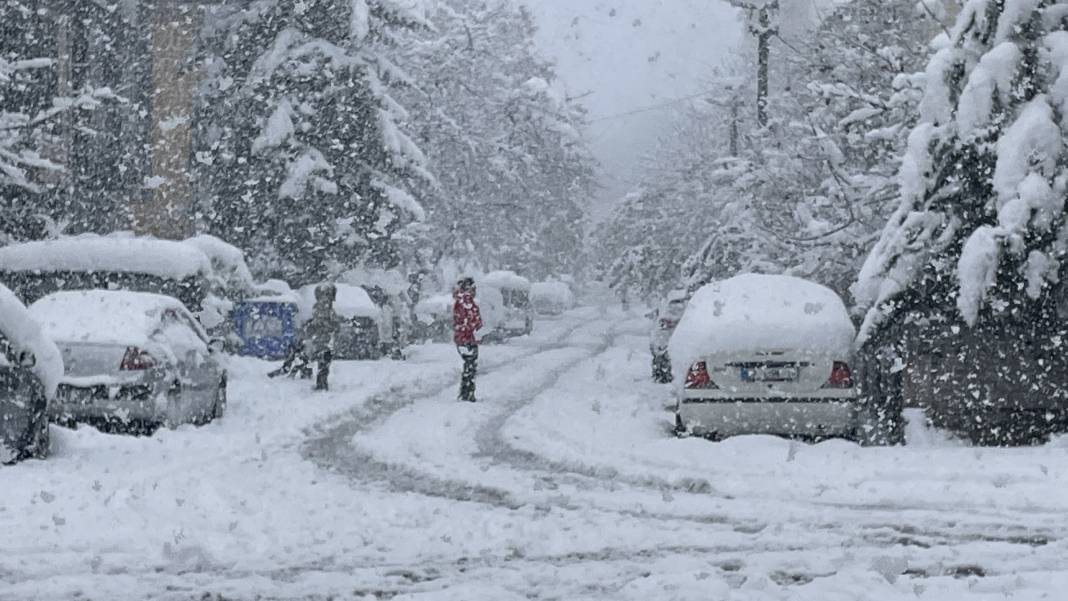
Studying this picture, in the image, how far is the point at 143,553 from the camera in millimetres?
6832

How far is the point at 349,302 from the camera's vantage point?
28703mm

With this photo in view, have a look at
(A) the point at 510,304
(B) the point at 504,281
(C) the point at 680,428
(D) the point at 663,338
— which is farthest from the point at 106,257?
(B) the point at 504,281

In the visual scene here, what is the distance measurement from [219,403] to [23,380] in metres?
4.51

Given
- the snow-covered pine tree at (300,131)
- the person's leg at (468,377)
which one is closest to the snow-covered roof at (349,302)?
the snow-covered pine tree at (300,131)

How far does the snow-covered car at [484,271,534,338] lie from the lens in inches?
1657

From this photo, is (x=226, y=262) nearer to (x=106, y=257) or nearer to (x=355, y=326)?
(x=106, y=257)

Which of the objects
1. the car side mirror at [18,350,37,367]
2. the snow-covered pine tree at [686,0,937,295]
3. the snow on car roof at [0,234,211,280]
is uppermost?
the snow-covered pine tree at [686,0,937,295]

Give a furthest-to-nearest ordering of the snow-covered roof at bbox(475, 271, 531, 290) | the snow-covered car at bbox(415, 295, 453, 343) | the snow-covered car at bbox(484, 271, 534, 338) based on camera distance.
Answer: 1. the snow-covered roof at bbox(475, 271, 531, 290)
2. the snow-covered car at bbox(484, 271, 534, 338)
3. the snow-covered car at bbox(415, 295, 453, 343)

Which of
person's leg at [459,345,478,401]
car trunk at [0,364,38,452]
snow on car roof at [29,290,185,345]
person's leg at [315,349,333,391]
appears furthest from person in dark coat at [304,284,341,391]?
car trunk at [0,364,38,452]

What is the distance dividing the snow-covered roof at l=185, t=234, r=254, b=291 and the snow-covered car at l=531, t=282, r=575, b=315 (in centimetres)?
4268

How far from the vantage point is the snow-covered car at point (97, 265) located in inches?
791

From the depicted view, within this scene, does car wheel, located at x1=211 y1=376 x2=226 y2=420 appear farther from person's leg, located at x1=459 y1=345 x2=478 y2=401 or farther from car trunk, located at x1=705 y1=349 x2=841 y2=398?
car trunk, located at x1=705 y1=349 x2=841 y2=398

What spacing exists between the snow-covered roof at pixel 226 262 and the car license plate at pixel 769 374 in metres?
13.7

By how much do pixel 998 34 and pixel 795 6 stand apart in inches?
621
